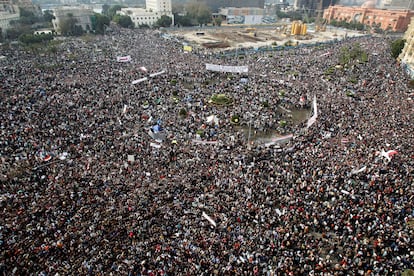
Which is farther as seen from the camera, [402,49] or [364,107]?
[402,49]

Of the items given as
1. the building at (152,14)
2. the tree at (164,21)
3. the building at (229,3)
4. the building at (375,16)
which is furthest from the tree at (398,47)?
the building at (229,3)

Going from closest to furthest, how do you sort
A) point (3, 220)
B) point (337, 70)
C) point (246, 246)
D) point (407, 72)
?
point (246, 246)
point (3, 220)
point (407, 72)
point (337, 70)

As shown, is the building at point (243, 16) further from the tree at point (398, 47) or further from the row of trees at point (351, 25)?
the tree at point (398, 47)

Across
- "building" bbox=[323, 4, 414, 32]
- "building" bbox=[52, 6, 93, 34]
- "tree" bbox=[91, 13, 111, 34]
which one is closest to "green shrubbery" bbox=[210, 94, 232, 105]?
"tree" bbox=[91, 13, 111, 34]

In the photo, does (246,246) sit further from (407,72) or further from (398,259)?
(407,72)

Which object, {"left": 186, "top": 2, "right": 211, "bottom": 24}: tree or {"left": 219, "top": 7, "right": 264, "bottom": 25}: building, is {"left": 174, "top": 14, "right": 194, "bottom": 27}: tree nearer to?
{"left": 186, "top": 2, "right": 211, "bottom": 24}: tree

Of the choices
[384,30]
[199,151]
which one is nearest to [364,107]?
[199,151]
